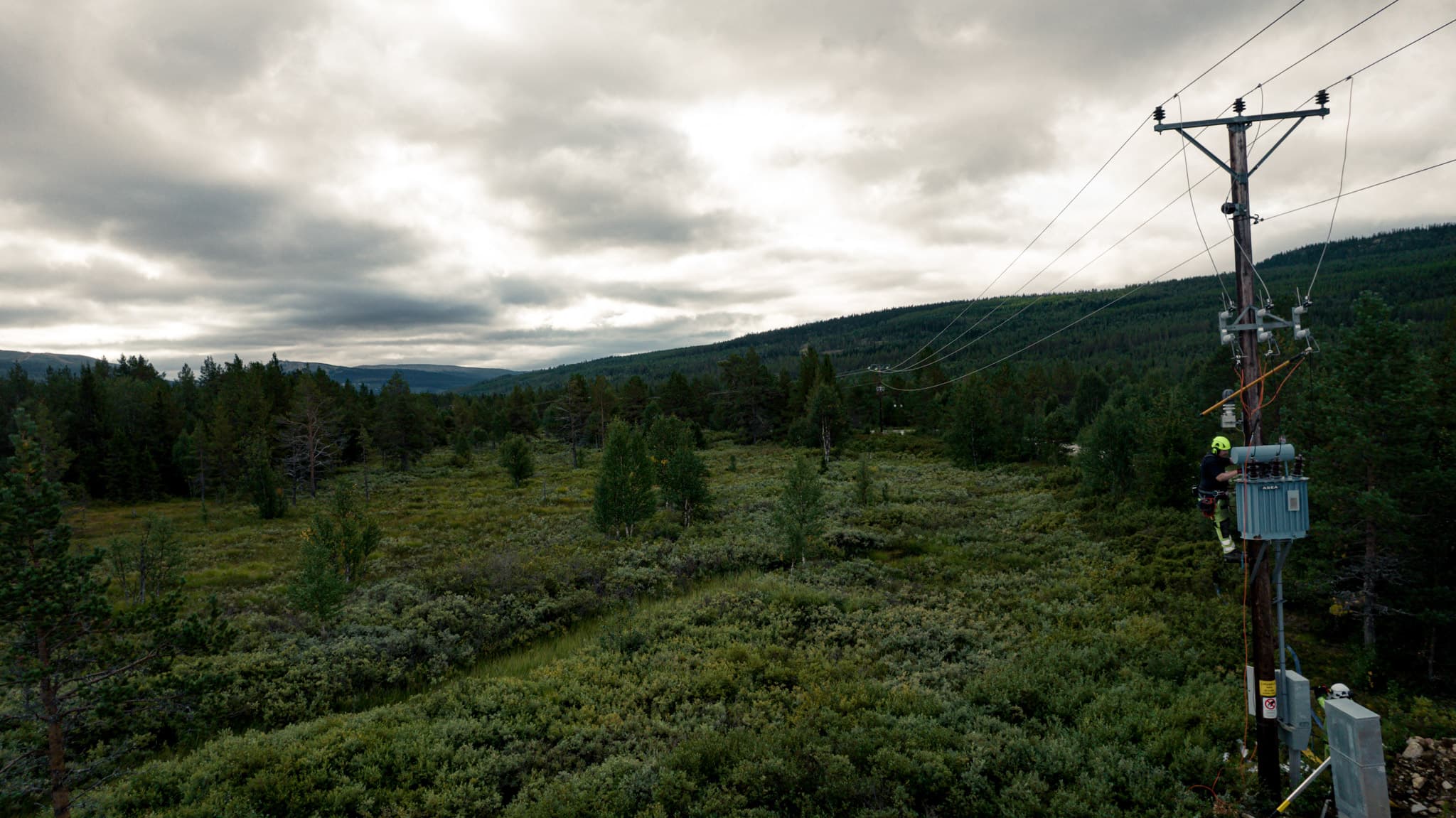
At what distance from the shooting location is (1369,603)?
1573cm

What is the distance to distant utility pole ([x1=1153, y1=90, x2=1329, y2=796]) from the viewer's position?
895cm

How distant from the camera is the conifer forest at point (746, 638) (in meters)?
10.0

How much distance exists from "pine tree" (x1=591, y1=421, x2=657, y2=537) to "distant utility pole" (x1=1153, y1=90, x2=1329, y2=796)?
27.2m

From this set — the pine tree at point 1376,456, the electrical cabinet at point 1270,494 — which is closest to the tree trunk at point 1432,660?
the pine tree at point 1376,456

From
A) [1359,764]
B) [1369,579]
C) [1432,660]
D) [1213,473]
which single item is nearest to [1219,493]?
[1213,473]

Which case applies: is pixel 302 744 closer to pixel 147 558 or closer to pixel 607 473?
pixel 147 558

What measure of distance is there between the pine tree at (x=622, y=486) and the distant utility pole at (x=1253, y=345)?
27.2m

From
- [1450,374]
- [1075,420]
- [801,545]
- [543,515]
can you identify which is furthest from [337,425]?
[1075,420]

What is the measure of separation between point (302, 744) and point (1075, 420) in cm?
8115

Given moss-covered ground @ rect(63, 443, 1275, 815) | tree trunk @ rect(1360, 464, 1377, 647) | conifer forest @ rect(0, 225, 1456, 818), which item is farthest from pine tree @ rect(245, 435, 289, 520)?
tree trunk @ rect(1360, 464, 1377, 647)

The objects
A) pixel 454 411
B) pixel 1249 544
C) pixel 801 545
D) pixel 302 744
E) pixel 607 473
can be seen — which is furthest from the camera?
pixel 454 411

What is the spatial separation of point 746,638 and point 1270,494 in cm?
1332

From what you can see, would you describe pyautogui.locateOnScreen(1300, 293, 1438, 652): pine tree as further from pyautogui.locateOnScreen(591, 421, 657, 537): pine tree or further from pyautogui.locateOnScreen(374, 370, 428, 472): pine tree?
pyautogui.locateOnScreen(374, 370, 428, 472): pine tree

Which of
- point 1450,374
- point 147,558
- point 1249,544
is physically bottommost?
point 147,558
